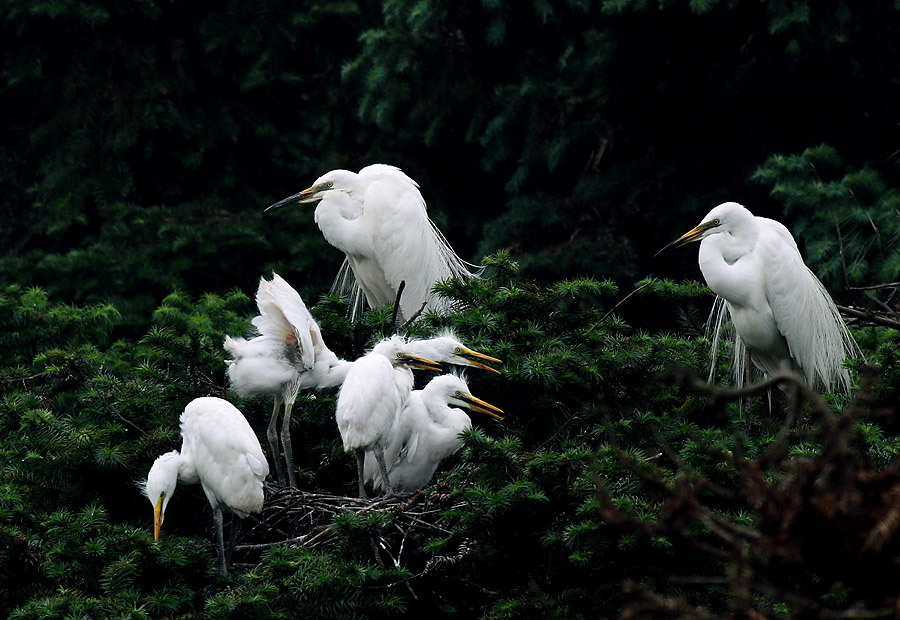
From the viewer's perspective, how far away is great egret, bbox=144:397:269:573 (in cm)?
359

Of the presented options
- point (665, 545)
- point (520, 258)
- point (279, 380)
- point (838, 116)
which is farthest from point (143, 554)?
point (838, 116)

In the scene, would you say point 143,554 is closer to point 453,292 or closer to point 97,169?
point 453,292

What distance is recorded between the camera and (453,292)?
4539 millimetres

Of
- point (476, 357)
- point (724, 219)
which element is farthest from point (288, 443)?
point (724, 219)

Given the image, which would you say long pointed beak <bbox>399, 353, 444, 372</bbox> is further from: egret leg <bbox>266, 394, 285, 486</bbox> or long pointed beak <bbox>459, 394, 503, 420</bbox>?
egret leg <bbox>266, 394, 285, 486</bbox>

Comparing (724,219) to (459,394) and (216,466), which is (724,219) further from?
(216,466)

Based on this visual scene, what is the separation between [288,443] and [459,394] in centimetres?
71

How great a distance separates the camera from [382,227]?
18.7ft

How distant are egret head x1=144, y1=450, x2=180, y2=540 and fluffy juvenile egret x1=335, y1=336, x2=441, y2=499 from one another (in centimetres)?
61

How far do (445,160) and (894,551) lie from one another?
7.17m

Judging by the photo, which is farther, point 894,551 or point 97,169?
point 97,169

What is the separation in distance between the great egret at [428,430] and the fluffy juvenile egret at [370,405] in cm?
10

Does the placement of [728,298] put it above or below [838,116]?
below

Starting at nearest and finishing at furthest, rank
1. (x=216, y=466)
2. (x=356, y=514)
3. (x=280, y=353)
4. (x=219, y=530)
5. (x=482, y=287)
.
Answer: (x=356, y=514) < (x=216, y=466) < (x=219, y=530) < (x=280, y=353) < (x=482, y=287)
